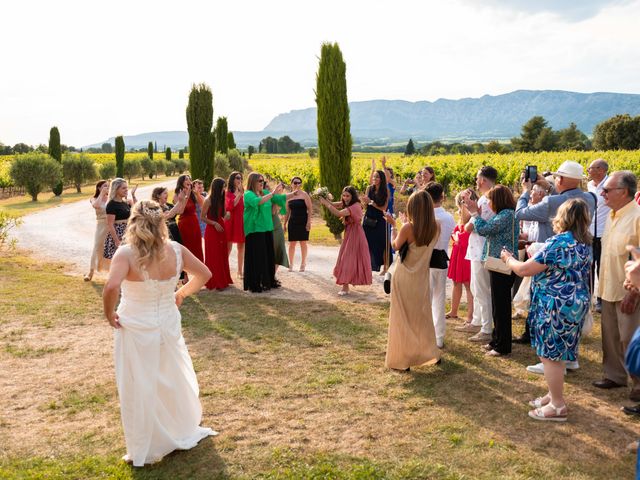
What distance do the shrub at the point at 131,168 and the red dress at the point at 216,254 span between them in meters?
43.4

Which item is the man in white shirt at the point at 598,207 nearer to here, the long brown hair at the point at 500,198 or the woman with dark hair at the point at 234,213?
the long brown hair at the point at 500,198

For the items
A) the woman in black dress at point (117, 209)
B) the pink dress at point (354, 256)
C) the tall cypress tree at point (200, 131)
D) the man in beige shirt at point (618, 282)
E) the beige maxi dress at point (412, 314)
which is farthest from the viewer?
the tall cypress tree at point (200, 131)

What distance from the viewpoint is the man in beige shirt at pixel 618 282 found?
5.37 m

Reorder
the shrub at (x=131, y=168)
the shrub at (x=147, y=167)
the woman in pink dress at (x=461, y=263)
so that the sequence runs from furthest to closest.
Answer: the shrub at (x=147, y=167), the shrub at (x=131, y=168), the woman in pink dress at (x=461, y=263)

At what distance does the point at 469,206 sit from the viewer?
6.55 meters

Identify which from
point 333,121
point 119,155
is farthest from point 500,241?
point 119,155

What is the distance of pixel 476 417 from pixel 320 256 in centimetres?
903

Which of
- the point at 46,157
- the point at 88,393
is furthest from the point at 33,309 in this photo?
the point at 46,157

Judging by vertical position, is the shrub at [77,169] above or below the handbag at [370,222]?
above

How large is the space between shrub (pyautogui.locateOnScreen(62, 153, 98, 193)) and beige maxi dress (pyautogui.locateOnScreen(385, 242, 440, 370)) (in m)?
37.9

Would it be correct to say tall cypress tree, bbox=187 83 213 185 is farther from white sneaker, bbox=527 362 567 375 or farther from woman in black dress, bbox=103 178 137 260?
white sneaker, bbox=527 362 567 375

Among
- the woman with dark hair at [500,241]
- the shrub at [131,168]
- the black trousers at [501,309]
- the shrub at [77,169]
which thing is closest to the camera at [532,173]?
the woman with dark hair at [500,241]

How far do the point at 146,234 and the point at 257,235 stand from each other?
5.79m

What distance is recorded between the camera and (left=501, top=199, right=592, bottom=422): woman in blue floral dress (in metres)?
4.73
